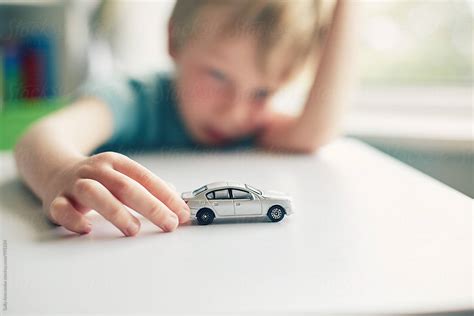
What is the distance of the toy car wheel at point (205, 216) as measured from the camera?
0.37m

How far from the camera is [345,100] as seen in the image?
2.48 feet

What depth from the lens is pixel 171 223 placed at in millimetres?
356

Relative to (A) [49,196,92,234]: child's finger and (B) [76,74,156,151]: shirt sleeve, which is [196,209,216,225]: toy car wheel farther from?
(B) [76,74,156,151]: shirt sleeve

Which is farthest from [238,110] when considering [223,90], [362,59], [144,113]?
[362,59]

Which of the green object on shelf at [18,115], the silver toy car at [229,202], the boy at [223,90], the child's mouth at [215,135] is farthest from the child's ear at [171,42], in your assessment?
the silver toy car at [229,202]

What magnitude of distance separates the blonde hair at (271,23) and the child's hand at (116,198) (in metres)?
0.36

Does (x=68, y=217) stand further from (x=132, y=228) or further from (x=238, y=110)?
(x=238, y=110)

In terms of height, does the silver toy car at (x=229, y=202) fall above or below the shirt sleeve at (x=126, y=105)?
below

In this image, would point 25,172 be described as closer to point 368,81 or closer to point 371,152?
point 371,152

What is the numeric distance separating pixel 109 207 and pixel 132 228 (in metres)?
0.02

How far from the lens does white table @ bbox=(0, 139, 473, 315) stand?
0.26m

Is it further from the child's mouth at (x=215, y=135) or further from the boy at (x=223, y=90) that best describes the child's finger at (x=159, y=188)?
the child's mouth at (x=215, y=135)

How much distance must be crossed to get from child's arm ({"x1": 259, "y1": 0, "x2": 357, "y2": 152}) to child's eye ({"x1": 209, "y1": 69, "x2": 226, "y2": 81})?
11cm

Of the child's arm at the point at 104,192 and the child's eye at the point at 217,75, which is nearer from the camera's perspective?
the child's arm at the point at 104,192
